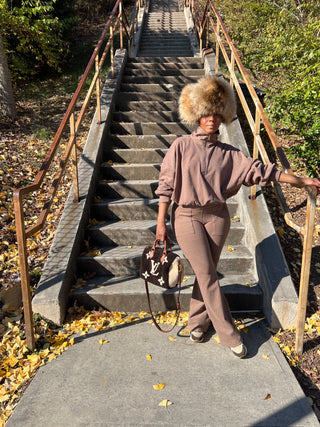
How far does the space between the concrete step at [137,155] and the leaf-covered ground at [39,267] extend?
2.43 feet

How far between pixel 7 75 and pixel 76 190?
12.1 ft

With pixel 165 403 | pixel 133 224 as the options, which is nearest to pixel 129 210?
pixel 133 224

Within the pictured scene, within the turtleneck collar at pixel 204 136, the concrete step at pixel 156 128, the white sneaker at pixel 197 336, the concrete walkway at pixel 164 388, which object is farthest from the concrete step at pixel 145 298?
the concrete step at pixel 156 128

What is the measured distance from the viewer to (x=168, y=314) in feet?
11.9

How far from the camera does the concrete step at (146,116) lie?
20.7 ft

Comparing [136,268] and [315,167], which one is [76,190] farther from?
[315,167]

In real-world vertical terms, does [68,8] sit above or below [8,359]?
above

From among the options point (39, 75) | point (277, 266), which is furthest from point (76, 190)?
point (39, 75)

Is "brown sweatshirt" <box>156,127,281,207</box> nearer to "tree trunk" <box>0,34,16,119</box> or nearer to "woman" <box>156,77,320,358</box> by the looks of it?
"woman" <box>156,77,320,358</box>

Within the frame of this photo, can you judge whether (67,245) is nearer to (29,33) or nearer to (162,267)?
(162,267)

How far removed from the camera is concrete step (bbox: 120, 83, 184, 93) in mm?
7148

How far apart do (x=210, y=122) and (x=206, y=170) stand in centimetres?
33

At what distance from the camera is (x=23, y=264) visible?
298cm

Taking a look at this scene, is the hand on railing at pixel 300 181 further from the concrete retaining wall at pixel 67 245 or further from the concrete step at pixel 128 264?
the concrete retaining wall at pixel 67 245
